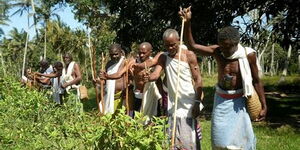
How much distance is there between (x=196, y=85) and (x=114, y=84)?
203 centimetres

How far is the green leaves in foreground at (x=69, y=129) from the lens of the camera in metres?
3.29

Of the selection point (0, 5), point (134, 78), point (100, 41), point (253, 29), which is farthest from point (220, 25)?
point (0, 5)

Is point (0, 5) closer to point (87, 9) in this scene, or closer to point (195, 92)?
point (87, 9)

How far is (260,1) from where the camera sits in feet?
37.4

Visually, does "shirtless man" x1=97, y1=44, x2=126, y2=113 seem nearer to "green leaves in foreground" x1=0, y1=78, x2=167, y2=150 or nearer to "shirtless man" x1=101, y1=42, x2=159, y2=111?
"shirtless man" x1=101, y1=42, x2=159, y2=111

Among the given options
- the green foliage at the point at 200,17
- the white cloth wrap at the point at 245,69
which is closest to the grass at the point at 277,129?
the white cloth wrap at the point at 245,69

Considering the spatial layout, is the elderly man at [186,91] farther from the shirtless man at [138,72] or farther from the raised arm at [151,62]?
the shirtless man at [138,72]

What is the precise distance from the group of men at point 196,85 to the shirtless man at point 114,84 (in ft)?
1.72

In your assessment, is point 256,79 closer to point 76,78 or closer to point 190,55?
point 190,55

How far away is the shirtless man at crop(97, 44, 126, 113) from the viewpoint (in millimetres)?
6852

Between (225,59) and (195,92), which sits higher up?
(225,59)

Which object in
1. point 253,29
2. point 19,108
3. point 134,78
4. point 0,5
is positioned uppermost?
point 0,5

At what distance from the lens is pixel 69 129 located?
13.3 ft

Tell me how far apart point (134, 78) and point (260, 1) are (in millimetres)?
6190
